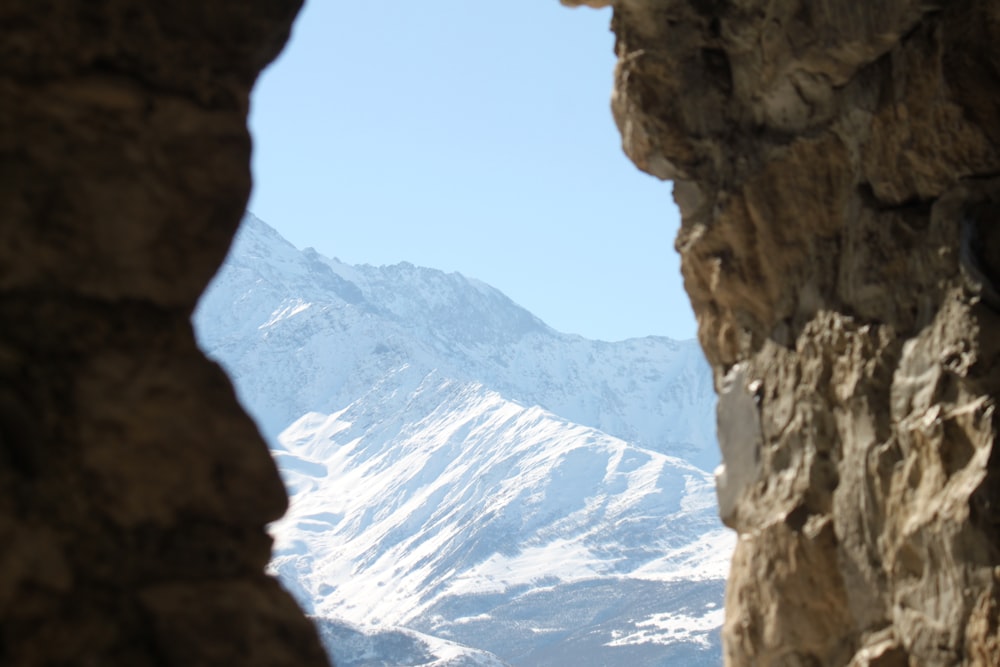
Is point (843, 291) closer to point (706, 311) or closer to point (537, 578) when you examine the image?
point (706, 311)

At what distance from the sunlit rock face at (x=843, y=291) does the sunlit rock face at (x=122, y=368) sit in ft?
14.2

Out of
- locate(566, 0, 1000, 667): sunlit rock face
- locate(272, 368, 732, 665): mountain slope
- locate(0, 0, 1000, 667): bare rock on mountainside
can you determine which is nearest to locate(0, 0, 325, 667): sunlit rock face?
locate(0, 0, 1000, 667): bare rock on mountainside

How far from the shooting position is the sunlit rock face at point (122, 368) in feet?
8.95

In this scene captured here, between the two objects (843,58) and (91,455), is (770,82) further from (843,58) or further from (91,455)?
(91,455)

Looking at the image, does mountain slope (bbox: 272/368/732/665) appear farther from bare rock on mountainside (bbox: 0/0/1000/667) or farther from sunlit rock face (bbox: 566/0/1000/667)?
bare rock on mountainside (bbox: 0/0/1000/667)

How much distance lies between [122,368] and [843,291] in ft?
17.4

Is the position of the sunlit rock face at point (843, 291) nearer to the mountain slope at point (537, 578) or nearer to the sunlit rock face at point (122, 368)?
the sunlit rock face at point (122, 368)

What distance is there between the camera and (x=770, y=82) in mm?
7715

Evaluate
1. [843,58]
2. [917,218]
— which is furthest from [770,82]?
[917,218]

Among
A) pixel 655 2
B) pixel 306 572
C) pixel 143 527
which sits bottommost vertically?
pixel 306 572

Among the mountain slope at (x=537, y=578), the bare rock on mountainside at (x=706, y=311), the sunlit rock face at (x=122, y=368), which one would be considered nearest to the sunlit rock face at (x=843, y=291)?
the bare rock on mountainside at (x=706, y=311)

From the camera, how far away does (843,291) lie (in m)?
7.46

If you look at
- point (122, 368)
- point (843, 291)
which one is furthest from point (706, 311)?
point (122, 368)

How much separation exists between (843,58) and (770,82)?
0.62 m
